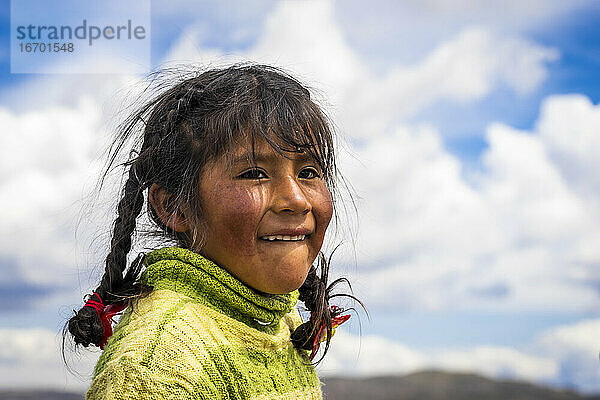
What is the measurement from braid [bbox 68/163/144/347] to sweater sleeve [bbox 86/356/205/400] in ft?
1.07

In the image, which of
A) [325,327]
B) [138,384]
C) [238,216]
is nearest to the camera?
[138,384]

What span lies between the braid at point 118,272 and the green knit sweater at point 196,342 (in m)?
0.10

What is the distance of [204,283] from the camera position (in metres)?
1.84

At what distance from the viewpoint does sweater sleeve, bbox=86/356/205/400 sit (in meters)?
1.55

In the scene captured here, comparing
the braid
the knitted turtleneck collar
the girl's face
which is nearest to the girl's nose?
the girl's face

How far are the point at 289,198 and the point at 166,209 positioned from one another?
0.37 meters

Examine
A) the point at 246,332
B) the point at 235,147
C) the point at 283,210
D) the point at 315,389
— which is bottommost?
the point at 315,389

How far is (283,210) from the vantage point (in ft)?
6.11

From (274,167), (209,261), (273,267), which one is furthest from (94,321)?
(274,167)

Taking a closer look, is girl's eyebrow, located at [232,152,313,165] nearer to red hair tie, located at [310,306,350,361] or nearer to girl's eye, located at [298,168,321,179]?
girl's eye, located at [298,168,321,179]

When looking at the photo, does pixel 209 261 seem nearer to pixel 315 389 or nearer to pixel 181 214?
pixel 181 214

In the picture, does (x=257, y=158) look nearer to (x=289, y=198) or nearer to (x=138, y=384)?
(x=289, y=198)

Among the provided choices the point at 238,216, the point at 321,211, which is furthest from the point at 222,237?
the point at 321,211

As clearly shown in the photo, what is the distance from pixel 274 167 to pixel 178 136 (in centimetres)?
31
